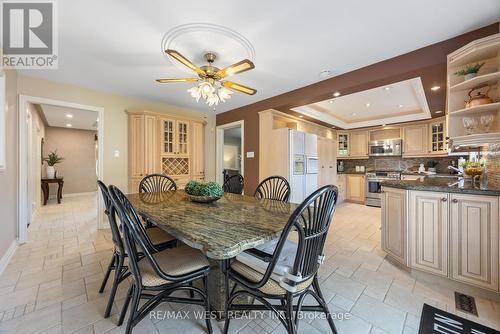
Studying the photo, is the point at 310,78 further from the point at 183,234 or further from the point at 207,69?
the point at 183,234

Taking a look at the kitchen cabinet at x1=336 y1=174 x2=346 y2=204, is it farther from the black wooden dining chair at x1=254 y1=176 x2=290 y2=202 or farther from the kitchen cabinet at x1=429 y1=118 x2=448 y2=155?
the black wooden dining chair at x1=254 y1=176 x2=290 y2=202

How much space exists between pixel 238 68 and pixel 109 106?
113 inches

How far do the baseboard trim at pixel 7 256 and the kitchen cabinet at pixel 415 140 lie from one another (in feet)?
23.4

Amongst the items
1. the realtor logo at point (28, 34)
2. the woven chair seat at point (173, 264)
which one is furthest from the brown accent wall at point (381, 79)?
the realtor logo at point (28, 34)

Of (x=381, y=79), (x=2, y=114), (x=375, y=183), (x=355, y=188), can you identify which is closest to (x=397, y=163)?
(x=375, y=183)

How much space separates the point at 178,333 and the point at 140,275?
1.66ft

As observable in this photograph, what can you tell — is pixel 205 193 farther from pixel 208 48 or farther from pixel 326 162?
pixel 326 162

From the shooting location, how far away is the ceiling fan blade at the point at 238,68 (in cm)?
170

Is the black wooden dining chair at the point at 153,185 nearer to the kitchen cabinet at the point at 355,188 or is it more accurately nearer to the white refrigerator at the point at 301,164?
the white refrigerator at the point at 301,164

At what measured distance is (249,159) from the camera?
4.26 meters

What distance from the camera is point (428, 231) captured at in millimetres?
1907

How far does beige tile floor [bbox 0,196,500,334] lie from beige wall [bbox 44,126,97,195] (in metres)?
4.84

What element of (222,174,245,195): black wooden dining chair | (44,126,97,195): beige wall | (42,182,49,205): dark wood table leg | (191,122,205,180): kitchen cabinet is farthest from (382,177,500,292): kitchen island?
(44,126,97,195): beige wall

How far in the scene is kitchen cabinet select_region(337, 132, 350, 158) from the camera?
19.6ft
